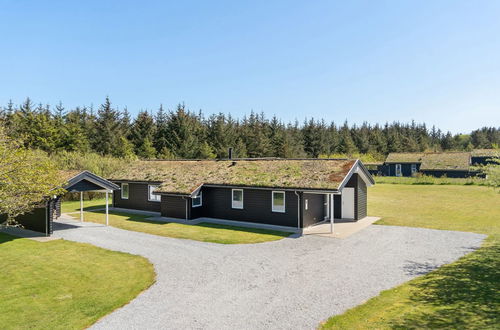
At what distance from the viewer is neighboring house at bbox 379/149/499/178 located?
5038cm

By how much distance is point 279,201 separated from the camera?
19734 mm

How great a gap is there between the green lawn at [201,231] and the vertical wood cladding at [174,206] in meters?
1.28

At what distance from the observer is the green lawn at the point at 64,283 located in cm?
848

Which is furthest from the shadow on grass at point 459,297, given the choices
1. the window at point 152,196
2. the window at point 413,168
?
the window at point 413,168

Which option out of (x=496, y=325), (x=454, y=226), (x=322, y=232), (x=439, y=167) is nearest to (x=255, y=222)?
(x=322, y=232)

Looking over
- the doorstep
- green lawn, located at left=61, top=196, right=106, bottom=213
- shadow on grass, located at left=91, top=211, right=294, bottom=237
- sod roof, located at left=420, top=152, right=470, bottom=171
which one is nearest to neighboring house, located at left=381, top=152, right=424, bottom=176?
sod roof, located at left=420, top=152, right=470, bottom=171

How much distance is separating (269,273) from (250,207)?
359 inches

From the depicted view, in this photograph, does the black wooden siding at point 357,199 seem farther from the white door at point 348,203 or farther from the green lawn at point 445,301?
the green lawn at point 445,301

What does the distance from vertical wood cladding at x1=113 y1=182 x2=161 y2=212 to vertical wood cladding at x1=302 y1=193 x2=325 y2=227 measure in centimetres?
1191

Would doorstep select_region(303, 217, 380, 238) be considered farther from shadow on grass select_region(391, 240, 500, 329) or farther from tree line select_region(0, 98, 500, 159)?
tree line select_region(0, 98, 500, 159)

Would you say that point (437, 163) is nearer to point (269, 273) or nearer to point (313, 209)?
point (313, 209)

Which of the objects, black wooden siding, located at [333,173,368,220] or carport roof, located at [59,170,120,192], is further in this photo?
black wooden siding, located at [333,173,368,220]

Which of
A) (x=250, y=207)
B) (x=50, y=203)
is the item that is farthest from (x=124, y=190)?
(x=250, y=207)

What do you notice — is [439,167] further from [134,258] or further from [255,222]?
[134,258]
